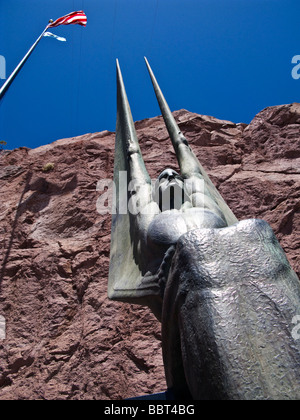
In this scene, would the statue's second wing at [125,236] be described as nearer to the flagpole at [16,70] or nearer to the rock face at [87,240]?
the rock face at [87,240]

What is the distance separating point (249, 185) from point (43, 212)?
2.95 metres

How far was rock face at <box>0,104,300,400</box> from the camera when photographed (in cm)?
325

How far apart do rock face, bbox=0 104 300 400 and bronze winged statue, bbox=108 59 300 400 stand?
144 cm

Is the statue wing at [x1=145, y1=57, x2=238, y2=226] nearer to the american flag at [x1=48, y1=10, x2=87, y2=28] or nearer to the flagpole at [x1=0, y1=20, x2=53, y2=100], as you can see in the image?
the flagpole at [x1=0, y1=20, x2=53, y2=100]

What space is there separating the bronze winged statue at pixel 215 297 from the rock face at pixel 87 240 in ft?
4.72

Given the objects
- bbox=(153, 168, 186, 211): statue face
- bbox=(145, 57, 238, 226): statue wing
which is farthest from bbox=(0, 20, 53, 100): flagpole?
bbox=(153, 168, 186, 211): statue face

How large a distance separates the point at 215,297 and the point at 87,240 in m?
3.31

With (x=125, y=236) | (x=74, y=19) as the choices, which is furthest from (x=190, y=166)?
(x=74, y=19)

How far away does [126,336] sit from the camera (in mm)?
3535

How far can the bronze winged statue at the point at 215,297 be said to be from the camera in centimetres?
117

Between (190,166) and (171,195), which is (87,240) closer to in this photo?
(190,166)
